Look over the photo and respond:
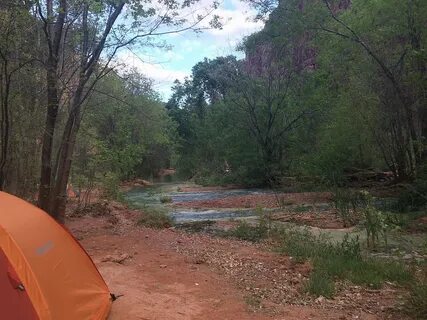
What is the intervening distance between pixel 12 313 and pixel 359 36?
51.5 feet

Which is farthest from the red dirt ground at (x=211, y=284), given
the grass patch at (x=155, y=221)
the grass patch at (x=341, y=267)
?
the grass patch at (x=155, y=221)

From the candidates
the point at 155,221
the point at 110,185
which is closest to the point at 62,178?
the point at 155,221

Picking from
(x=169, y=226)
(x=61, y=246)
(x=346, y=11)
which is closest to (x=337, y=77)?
(x=346, y=11)

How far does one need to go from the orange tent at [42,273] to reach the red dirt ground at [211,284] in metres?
0.52

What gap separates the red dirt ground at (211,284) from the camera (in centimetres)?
589

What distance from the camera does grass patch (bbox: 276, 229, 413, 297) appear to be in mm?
6969

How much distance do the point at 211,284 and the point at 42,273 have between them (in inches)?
119

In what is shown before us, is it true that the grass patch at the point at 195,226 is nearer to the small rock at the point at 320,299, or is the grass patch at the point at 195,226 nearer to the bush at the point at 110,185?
the bush at the point at 110,185

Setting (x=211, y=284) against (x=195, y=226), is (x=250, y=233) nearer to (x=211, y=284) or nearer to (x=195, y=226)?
(x=195, y=226)

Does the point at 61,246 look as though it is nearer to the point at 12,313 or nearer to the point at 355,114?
the point at 12,313

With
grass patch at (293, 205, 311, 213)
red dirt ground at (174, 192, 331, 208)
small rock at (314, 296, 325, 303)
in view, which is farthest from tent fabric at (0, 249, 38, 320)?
red dirt ground at (174, 192, 331, 208)

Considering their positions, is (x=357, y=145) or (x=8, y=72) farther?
(x=357, y=145)

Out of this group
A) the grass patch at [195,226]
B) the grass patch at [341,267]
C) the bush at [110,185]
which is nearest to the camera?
the grass patch at [341,267]

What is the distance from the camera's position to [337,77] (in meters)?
22.0
